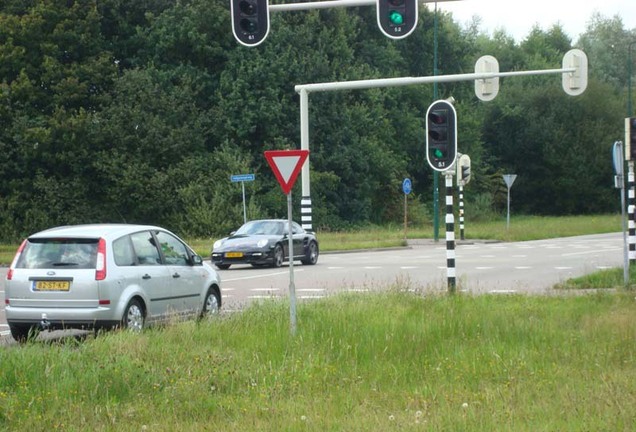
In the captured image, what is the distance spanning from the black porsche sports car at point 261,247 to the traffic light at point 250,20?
1288cm

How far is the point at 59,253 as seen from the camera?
1362cm

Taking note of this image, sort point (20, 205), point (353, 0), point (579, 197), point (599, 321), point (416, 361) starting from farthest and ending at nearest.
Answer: point (579, 197) < point (20, 205) < point (353, 0) < point (599, 321) < point (416, 361)

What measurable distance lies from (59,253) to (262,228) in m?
17.4

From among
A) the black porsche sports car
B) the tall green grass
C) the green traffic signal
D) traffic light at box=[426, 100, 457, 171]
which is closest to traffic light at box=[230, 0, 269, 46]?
the green traffic signal

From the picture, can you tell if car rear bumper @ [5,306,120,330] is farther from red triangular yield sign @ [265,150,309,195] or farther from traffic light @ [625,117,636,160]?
traffic light @ [625,117,636,160]

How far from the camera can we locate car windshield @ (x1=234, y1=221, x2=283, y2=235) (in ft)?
101

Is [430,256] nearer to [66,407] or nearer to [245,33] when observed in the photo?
[245,33]

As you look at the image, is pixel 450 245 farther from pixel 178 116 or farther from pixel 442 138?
pixel 178 116

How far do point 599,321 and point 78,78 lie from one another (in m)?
43.9

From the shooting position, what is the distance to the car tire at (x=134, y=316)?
13406mm

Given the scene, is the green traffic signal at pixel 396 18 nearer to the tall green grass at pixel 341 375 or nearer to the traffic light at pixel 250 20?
the traffic light at pixel 250 20

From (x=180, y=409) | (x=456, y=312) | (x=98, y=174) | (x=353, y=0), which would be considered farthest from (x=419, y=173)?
(x=180, y=409)

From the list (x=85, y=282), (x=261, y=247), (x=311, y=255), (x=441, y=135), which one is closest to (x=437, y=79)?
(x=261, y=247)

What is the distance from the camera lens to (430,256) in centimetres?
3525
